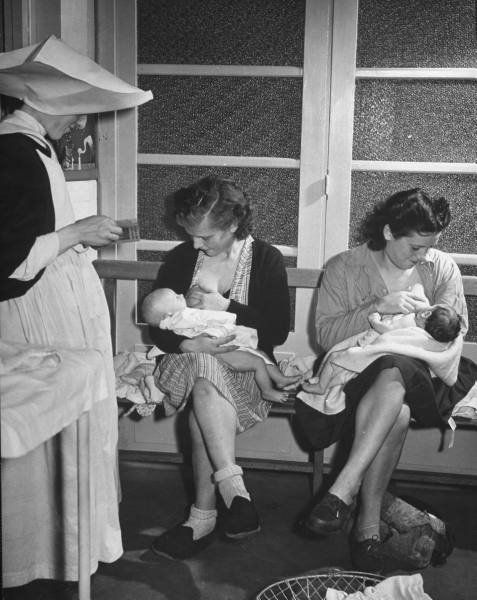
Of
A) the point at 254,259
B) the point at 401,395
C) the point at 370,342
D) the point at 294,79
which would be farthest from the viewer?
the point at 294,79

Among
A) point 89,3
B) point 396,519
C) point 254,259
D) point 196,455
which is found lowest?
point 396,519

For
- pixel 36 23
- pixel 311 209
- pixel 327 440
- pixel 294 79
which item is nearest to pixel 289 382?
pixel 327 440

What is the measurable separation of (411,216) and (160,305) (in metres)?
1.09

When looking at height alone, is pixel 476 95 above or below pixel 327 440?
above

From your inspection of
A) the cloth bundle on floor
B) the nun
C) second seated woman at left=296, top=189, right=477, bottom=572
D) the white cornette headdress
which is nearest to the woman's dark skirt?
second seated woman at left=296, top=189, right=477, bottom=572

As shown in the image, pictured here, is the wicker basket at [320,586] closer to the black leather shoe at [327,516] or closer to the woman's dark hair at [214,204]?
the black leather shoe at [327,516]

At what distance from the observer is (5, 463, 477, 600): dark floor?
8.87 ft

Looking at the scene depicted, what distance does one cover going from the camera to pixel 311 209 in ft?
12.1

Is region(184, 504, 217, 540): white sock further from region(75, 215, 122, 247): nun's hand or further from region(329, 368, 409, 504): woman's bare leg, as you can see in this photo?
region(75, 215, 122, 247): nun's hand

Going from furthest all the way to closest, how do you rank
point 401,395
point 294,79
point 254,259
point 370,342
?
point 294,79, point 254,259, point 370,342, point 401,395

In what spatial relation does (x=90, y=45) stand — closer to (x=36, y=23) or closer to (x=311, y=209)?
(x=36, y=23)

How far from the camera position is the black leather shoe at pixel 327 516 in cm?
277

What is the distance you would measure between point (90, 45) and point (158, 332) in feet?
4.63

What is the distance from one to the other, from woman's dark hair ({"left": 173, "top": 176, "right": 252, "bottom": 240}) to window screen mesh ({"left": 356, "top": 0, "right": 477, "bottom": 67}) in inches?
37.3
